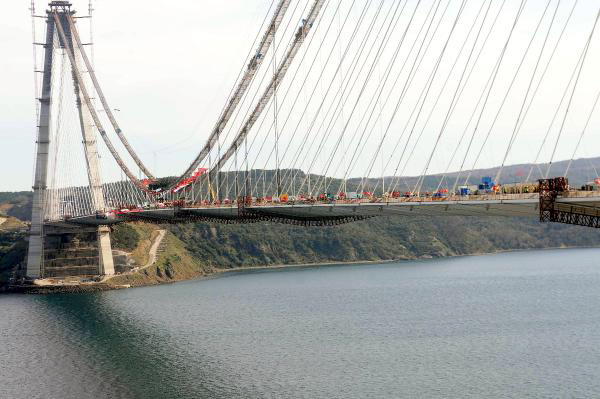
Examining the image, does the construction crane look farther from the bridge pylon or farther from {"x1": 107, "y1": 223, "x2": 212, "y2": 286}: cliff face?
{"x1": 107, "y1": 223, "x2": 212, "y2": 286}: cliff face

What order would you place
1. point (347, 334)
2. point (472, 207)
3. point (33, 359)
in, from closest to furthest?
point (472, 207)
point (33, 359)
point (347, 334)

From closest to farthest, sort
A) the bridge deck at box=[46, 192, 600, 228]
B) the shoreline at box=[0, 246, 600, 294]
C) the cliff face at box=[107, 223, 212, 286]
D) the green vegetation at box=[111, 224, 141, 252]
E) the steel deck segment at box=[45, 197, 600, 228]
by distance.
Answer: the bridge deck at box=[46, 192, 600, 228], the steel deck segment at box=[45, 197, 600, 228], the shoreline at box=[0, 246, 600, 294], the cliff face at box=[107, 223, 212, 286], the green vegetation at box=[111, 224, 141, 252]

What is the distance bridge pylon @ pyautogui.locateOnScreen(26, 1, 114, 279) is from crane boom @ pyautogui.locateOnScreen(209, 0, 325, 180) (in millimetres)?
21501

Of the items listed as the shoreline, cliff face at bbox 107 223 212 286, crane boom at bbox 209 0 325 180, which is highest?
crane boom at bbox 209 0 325 180

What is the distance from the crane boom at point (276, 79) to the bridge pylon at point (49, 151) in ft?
70.5

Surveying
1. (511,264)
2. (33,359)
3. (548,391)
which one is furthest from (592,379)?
(511,264)

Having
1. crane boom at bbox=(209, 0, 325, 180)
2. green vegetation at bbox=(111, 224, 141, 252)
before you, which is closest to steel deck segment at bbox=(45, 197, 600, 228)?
crane boom at bbox=(209, 0, 325, 180)

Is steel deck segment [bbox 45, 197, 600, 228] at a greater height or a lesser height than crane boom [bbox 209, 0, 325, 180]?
lesser

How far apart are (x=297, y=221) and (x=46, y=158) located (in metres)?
44.1

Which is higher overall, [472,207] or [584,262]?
[472,207]

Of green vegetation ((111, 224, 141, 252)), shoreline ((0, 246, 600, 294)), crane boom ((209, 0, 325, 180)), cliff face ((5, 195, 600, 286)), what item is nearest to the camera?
crane boom ((209, 0, 325, 180))

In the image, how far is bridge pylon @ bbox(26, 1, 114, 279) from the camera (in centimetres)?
8962

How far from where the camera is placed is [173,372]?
4534 centimetres

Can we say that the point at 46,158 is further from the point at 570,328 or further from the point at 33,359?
the point at 570,328
